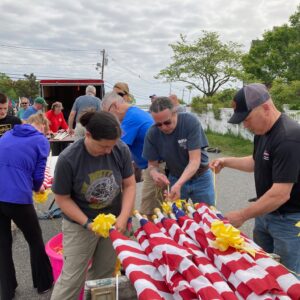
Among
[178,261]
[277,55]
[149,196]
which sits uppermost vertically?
[277,55]

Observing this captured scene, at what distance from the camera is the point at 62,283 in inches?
93.1

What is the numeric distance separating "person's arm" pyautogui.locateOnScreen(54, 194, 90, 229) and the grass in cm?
974

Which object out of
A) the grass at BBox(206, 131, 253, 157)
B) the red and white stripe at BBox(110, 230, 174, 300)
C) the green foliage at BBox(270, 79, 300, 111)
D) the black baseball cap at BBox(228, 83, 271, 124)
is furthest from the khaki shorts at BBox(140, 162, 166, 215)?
the green foliage at BBox(270, 79, 300, 111)

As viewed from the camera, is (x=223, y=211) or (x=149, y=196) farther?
(x=223, y=211)

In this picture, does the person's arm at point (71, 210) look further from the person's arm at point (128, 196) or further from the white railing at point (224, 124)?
the white railing at point (224, 124)

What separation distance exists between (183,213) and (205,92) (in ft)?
95.0

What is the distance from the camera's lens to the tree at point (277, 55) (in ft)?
93.7

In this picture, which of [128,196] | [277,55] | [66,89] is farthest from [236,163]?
[277,55]

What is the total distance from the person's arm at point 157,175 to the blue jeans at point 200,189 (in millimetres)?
161

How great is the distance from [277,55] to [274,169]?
29909mm


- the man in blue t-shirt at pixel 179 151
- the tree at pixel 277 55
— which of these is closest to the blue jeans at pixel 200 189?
the man in blue t-shirt at pixel 179 151

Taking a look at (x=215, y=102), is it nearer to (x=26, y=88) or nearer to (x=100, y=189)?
(x=100, y=189)

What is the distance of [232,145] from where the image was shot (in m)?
13.4

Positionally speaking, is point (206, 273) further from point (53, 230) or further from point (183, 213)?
point (53, 230)
